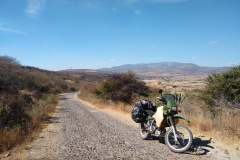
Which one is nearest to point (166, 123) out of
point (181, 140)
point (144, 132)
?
point (181, 140)

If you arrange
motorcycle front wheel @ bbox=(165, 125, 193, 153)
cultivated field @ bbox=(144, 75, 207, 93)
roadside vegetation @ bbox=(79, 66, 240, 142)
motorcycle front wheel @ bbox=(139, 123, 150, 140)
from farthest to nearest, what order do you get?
1. cultivated field @ bbox=(144, 75, 207, 93)
2. roadside vegetation @ bbox=(79, 66, 240, 142)
3. motorcycle front wheel @ bbox=(139, 123, 150, 140)
4. motorcycle front wheel @ bbox=(165, 125, 193, 153)

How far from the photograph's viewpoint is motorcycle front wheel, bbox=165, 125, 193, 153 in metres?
5.84

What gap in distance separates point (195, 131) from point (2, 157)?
20.2 feet

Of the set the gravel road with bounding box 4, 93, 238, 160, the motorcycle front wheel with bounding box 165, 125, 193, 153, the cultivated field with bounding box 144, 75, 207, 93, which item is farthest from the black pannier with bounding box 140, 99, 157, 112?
the cultivated field with bounding box 144, 75, 207, 93

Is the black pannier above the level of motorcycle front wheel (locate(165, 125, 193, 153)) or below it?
above

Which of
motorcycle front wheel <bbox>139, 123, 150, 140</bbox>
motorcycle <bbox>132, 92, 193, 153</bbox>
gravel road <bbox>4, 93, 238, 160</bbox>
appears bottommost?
gravel road <bbox>4, 93, 238, 160</bbox>

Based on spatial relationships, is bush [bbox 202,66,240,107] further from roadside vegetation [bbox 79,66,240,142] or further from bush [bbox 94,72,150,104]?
bush [bbox 94,72,150,104]

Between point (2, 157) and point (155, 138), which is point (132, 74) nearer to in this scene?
point (155, 138)

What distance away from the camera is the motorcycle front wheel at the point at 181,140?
19.2ft

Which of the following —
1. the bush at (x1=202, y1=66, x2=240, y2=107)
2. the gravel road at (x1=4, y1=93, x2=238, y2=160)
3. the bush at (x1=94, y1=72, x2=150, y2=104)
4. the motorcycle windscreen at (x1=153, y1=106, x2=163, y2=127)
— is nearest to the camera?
the gravel road at (x1=4, y1=93, x2=238, y2=160)

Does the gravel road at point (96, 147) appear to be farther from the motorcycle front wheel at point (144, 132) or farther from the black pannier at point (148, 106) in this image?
the black pannier at point (148, 106)

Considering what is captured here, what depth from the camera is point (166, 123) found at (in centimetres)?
669

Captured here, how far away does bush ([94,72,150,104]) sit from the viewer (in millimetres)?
19688

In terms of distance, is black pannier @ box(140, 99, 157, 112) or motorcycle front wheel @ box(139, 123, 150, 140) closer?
motorcycle front wheel @ box(139, 123, 150, 140)
